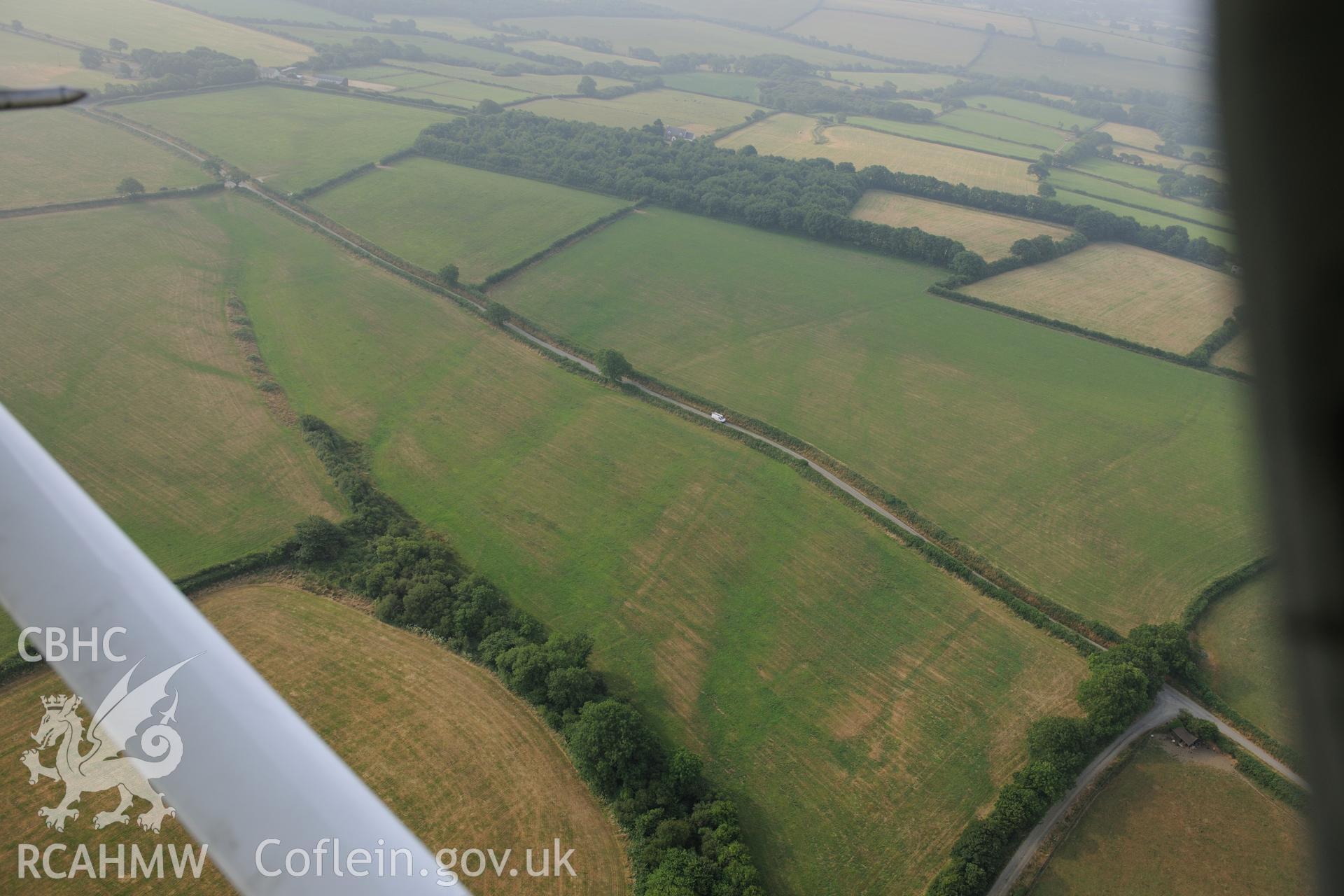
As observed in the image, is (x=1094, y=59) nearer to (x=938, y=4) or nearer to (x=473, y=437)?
(x=938, y=4)

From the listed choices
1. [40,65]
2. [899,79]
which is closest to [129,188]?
[40,65]

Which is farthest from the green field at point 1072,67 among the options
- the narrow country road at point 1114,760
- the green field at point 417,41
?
the narrow country road at point 1114,760

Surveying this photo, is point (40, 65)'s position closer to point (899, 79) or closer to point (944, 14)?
point (899, 79)

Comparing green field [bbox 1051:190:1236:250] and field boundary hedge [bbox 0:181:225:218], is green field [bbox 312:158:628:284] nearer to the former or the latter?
field boundary hedge [bbox 0:181:225:218]

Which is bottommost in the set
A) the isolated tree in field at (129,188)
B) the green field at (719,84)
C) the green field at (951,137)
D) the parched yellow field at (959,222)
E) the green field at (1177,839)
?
the green field at (1177,839)

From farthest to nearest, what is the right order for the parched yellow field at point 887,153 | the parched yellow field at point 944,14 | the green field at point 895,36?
the parched yellow field at point 944,14, the green field at point 895,36, the parched yellow field at point 887,153

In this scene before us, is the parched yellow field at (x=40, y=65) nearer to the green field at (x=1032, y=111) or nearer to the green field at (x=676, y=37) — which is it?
the green field at (x=676, y=37)
